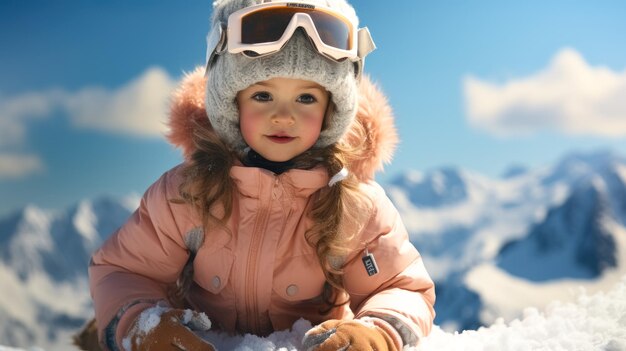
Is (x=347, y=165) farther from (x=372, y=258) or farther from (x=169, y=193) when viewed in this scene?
(x=169, y=193)

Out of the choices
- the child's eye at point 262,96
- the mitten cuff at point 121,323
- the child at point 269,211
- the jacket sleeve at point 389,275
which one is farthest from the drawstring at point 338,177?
the mitten cuff at point 121,323

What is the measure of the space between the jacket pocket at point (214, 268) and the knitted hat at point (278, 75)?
1.47 ft

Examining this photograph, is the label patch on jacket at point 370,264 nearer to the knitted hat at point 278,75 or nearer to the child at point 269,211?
the child at point 269,211

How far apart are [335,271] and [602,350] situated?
95 cm

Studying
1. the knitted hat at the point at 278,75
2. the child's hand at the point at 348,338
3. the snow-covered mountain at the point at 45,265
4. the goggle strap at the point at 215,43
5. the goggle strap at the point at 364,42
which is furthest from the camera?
the snow-covered mountain at the point at 45,265

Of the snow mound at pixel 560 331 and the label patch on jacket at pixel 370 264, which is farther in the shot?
the label patch on jacket at pixel 370 264

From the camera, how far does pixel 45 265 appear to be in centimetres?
11956

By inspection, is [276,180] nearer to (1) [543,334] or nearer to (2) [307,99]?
(2) [307,99]

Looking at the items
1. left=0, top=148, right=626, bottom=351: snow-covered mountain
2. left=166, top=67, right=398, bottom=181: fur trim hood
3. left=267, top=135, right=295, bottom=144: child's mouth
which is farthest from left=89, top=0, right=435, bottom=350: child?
left=0, top=148, right=626, bottom=351: snow-covered mountain

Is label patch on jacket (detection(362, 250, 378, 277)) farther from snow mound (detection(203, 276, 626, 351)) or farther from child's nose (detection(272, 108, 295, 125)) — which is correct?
child's nose (detection(272, 108, 295, 125))

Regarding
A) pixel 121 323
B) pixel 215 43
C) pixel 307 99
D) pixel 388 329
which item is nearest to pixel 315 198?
pixel 307 99

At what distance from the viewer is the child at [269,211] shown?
7.71 feet

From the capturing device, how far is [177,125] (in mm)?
2699

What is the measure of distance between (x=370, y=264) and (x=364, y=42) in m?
0.91
